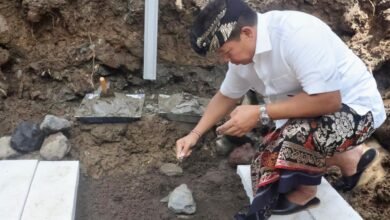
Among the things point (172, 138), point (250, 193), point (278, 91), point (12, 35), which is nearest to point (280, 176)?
point (278, 91)

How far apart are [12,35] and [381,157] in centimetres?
251

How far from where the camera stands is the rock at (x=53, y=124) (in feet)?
8.82

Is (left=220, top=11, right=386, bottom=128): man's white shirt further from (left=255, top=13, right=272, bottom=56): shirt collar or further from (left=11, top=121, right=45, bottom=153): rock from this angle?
(left=11, top=121, right=45, bottom=153): rock

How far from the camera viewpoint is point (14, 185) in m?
2.19

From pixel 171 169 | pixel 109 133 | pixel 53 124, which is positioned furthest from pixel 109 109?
pixel 171 169

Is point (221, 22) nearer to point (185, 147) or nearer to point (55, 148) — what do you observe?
point (185, 147)

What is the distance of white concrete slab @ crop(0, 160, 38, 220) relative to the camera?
2.00m

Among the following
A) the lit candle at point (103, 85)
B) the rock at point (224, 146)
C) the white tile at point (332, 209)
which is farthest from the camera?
the lit candle at point (103, 85)

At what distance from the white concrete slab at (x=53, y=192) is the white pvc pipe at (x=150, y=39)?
3.09 feet

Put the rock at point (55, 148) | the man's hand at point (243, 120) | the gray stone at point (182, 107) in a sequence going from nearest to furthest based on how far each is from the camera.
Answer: the man's hand at point (243, 120)
the rock at point (55, 148)
the gray stone at point (182, 107)

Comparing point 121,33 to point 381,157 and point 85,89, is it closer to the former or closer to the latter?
point 85,89

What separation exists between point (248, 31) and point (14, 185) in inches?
52.5

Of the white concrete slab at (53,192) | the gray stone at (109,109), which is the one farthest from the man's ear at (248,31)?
the gray stone at (109,109)

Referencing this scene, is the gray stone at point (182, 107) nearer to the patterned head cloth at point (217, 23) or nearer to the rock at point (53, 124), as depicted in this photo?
the rock at point (53, 124)
